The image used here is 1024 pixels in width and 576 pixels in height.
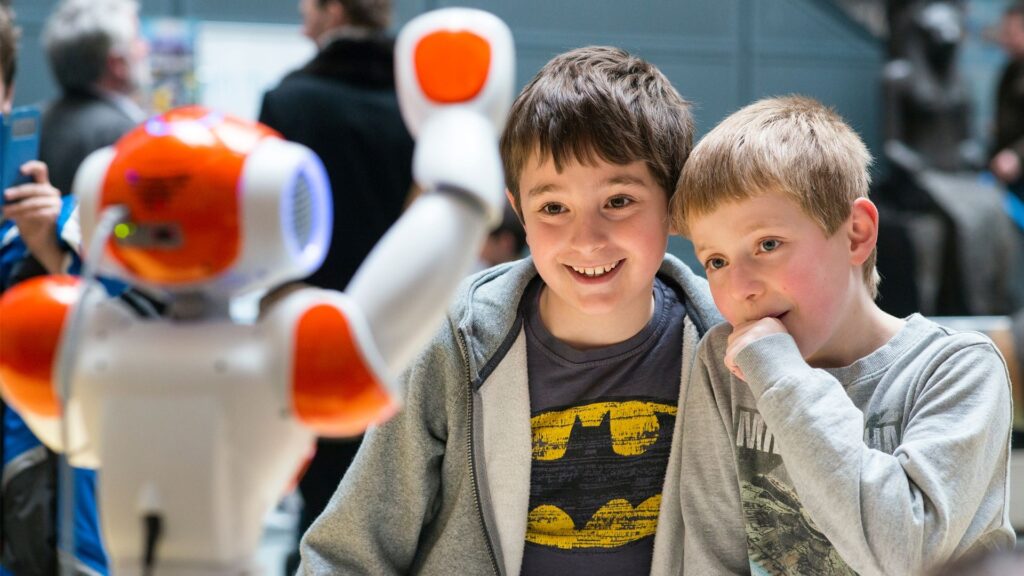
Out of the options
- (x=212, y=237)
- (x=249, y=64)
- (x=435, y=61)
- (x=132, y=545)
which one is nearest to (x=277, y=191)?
(x=212, y=237)

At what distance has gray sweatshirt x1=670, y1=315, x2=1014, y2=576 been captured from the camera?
97 cm

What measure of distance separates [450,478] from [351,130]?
3.58ft

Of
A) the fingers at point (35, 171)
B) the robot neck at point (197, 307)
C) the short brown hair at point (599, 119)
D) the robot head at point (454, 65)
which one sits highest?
the robot head at point (454, 65)

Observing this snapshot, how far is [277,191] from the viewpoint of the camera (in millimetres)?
788

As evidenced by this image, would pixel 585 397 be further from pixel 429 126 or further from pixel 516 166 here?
pixel 429 126

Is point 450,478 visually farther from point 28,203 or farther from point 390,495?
point 28,203

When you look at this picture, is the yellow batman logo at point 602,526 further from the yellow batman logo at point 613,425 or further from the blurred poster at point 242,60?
the blurred poster at point 242,60

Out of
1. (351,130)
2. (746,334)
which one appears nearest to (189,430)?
(746,334)

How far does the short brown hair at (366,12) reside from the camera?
225 centimetres

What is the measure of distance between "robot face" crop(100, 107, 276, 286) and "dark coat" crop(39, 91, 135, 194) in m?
1.23

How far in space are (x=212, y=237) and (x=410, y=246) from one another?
138 millimetres

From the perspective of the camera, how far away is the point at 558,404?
124 cm

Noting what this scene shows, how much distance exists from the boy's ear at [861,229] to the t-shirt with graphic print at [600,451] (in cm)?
23

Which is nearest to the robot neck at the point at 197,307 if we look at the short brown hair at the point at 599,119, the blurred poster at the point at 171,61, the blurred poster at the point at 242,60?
the short brown hair at the point at 599,119
